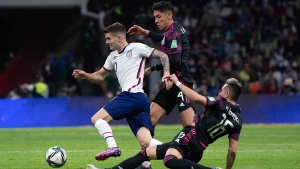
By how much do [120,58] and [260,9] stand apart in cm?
1848

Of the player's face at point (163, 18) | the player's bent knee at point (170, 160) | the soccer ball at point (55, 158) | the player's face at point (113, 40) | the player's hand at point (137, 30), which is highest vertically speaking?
the player's face at point (163, 18)

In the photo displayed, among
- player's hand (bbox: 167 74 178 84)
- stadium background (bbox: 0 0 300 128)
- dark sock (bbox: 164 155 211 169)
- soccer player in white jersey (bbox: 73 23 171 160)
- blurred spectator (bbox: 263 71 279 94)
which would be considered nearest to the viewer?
dark sock (bbox: 164 155 211 169)

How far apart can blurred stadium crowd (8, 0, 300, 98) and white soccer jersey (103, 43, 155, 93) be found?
13.5 m

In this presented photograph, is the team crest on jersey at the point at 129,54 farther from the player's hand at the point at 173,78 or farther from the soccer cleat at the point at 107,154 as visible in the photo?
the soccer cleat at the point at 107,154

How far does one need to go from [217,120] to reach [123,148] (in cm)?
591

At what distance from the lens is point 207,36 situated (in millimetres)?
27547

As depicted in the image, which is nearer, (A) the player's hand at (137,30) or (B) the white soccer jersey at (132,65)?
(B) the white soccer jersey at (132,65)

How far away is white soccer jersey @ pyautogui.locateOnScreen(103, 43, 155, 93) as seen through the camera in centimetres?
1041

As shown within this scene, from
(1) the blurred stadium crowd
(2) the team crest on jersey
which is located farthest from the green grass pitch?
(1) the blurred stadium crowd

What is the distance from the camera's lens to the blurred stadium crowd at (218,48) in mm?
25000

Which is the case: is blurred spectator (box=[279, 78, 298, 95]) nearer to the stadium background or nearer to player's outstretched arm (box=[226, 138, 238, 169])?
the stadium background

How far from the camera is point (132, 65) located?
10453 mm

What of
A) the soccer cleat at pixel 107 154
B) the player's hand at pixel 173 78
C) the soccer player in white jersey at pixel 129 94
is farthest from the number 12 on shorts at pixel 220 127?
the soccer cleat at pixel 107 154

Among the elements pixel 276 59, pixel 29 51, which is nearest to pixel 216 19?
pixel 276 59
